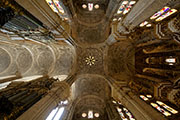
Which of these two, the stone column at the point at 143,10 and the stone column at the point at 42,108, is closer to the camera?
the stone column at the point at 42,108

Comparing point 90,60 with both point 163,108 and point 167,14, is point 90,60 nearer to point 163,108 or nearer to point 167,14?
point 163,108

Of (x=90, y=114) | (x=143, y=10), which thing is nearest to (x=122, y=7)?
(x=143, y=10)

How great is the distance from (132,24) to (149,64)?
5.76 m

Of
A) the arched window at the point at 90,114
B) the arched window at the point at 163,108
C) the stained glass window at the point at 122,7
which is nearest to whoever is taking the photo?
the arched window at the point at 163,108

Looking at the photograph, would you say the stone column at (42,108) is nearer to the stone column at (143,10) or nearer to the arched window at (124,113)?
the arched window at (124,113)

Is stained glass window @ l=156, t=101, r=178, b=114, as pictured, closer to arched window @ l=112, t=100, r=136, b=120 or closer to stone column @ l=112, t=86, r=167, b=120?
stone column @ l=112, t=86, r=167, b=120

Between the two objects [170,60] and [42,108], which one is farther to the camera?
[170,60]

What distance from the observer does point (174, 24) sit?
15.2 feet

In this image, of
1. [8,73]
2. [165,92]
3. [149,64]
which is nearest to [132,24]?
[165,92]

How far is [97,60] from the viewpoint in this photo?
35.8 feet

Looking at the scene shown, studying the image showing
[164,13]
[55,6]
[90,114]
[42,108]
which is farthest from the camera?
[90,114]

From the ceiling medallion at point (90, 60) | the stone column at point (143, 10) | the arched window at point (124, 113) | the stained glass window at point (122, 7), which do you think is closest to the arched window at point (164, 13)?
the stone column at point (143, 10)

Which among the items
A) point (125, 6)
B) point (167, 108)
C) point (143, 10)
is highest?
point (125, 6)

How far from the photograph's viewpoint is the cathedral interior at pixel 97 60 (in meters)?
5.65
